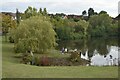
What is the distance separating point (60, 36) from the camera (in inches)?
2657

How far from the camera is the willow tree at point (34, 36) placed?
28.4m

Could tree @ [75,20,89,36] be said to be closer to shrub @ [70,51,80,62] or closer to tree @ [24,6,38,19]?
tree @ [24,6,38,19]

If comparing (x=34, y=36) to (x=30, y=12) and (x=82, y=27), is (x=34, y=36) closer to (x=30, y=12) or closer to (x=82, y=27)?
(x=30, y=12)

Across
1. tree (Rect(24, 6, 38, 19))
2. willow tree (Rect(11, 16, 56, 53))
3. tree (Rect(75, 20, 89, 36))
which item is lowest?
willow tree (Rect(11, 16, 56, 53))

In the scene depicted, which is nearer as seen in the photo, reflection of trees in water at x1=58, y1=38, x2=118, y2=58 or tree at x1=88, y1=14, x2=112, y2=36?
reflection of trees in water at x1=58, y1=38, x2=118, y2=58

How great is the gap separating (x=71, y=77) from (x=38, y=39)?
18.0m

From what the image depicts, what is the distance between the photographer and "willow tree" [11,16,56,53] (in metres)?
28.4

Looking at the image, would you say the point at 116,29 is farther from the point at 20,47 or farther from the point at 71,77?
the point at 71,77

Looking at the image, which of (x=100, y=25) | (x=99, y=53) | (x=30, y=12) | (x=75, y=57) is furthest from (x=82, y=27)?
(x=75, y=57)

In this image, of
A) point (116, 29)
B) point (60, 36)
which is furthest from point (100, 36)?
point (60, 36)

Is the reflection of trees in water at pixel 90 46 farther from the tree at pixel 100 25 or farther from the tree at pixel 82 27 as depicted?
the tree at pixel 100 25

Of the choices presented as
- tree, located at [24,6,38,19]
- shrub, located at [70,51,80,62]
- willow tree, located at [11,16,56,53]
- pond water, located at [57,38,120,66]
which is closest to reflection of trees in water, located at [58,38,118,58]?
pond water, located at [57,38,120,66]

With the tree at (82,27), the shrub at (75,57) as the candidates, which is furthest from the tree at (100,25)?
the shrub at (75,57)

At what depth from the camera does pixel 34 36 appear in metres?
29.7
